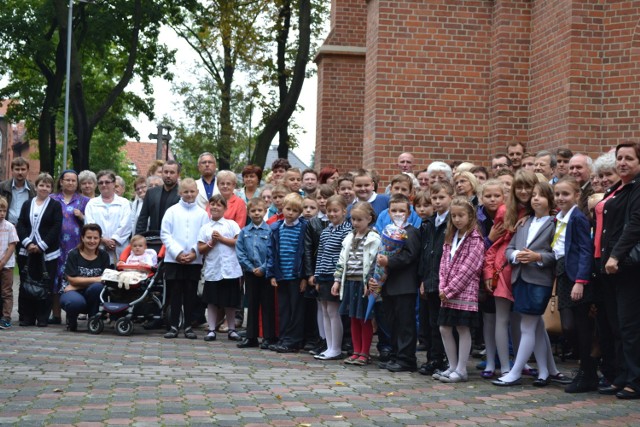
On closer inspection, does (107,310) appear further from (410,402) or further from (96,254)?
(410,402)

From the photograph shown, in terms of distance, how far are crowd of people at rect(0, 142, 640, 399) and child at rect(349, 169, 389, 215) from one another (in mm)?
24

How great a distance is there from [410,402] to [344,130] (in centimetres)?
1300

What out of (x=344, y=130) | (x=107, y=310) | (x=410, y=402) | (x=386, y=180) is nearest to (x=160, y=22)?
(x=344, y=130)

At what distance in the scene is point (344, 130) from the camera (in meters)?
20.2

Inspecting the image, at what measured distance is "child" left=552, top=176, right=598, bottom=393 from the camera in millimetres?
8117

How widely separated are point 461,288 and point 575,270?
101 centimetres

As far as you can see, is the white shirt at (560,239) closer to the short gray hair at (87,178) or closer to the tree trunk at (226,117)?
the short gray hair at (87,178)

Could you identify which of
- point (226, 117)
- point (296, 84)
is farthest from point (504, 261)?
point (226, 117)

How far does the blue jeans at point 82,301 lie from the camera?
39.2 feet

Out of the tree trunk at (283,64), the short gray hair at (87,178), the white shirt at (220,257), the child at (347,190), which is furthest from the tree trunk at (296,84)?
the child at (347,190)

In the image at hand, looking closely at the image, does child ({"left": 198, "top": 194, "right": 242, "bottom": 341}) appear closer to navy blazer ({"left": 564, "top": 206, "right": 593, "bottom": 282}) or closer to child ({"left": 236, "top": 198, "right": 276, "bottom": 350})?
child ({"left": 236, "top": 198, "right": 276, "bottom": 350})

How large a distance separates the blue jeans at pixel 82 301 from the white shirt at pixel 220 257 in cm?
144

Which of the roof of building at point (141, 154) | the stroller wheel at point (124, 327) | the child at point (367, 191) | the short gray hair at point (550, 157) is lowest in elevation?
the stroller wheel at point (124, 327)

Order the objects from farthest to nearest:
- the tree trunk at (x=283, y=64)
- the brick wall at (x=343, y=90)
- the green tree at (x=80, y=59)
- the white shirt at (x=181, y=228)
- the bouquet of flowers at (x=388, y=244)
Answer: the green tree at (x=80, y=59) < the tree trunk at (x=283, y=64) < the brick wall at (x=343, y=90) < the white shirt at (x=181, y=228) < the bouquet of flowers at (x=388, y=244)
